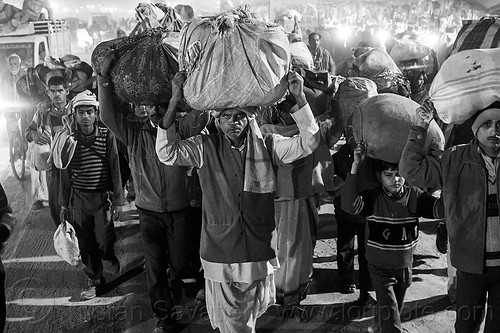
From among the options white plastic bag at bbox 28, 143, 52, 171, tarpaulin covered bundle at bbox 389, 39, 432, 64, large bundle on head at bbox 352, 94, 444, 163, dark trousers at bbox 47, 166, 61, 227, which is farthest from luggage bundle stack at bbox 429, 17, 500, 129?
white plastic bag at bbox 28, 143, 52, 171

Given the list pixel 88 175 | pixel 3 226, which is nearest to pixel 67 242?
pixel 88 175

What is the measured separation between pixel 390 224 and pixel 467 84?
1075 millimetres

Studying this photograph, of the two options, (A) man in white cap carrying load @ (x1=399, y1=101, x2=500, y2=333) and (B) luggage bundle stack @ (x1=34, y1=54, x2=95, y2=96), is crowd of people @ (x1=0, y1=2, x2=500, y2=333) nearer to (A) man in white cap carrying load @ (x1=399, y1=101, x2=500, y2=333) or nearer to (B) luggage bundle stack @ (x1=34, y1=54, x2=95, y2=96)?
(A) man in white cap carrying load @ (x1=399, y1=101, x2=500, y2=333)

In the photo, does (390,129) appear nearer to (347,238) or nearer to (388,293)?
(388,293)

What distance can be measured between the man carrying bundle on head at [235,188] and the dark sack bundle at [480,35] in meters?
1.57

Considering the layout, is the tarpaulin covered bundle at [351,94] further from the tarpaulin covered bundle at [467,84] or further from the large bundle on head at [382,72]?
the tarpaulin covered bundle at [467,84]

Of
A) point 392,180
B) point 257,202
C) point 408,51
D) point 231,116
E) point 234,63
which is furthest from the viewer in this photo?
point 408,51

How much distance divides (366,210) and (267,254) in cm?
84

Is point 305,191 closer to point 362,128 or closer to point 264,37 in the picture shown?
point 362,128

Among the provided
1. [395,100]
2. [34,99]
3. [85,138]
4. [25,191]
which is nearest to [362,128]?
[395,100]

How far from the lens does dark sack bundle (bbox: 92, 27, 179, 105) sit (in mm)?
3488

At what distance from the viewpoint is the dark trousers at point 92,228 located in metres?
4.42

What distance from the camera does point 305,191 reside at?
12.7ft

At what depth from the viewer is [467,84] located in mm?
2727
